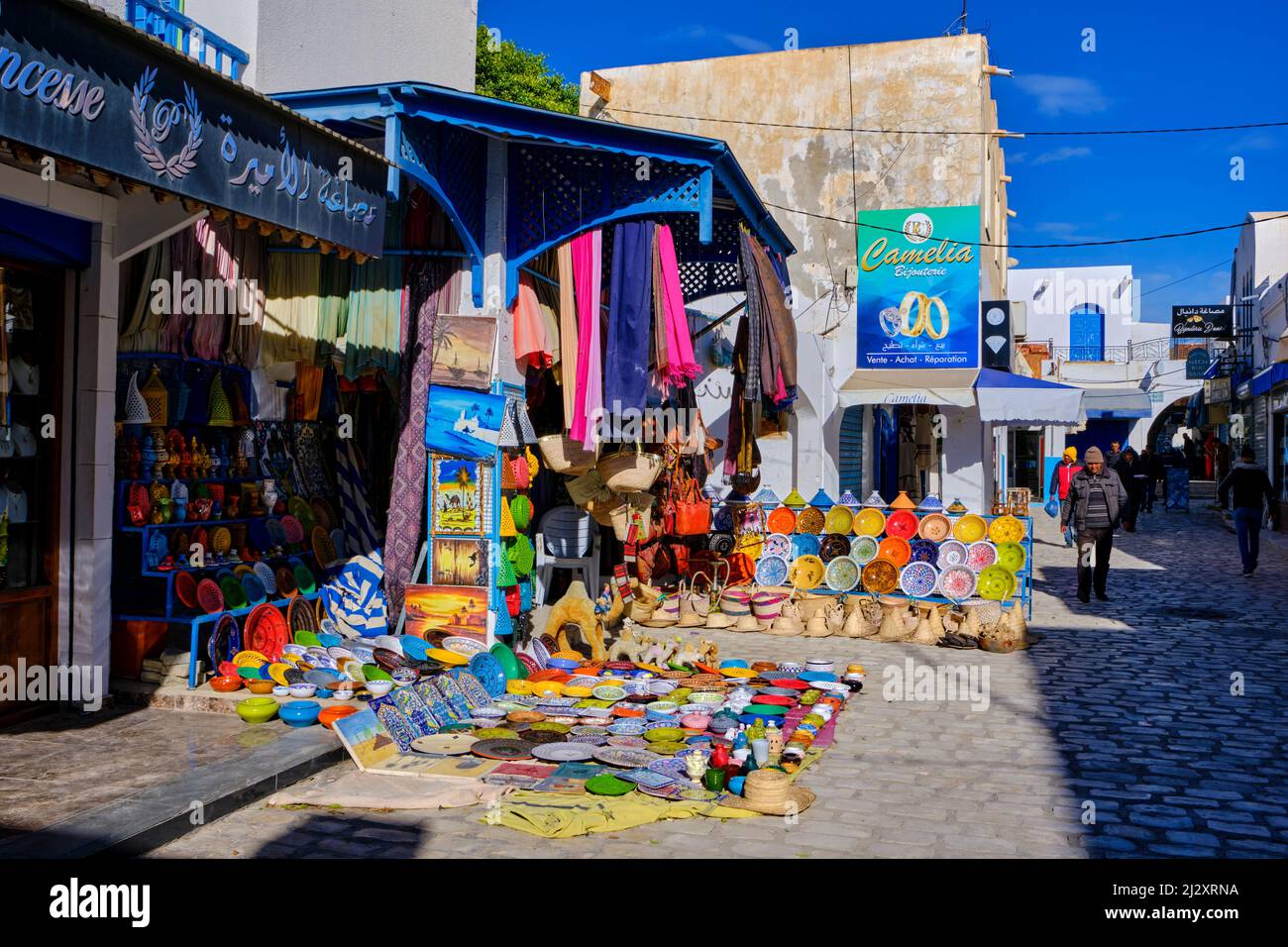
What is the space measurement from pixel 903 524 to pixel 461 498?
5.14 metres

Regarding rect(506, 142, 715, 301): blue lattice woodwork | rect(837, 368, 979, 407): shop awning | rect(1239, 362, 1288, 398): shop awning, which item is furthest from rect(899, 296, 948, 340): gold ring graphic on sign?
rect(506, 142, 715, 301): blue lattice woodwork

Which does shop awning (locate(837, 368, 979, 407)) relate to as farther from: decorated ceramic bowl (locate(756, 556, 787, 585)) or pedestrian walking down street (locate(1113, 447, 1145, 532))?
pedestrian walking down street (locate(1113, 447, 1145, 532))

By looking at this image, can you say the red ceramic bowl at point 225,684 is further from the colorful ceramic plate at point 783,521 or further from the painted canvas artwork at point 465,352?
the colorful ceramic plate at point 783,521

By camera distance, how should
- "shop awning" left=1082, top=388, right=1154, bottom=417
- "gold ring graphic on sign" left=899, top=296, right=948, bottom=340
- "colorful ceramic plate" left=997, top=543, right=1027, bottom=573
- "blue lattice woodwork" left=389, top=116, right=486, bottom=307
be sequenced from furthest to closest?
"shop awning" left=1082, top=388, right=1154, bottom=417 → "gold ring graphic on sign" left=899, top=296, right=948, bottom=340 → "colorful ceramic plate" left=997, top=543, right=1027, bottom=573 → "blue lattice woodwork" left=389, top=116, right=486, bottom=307

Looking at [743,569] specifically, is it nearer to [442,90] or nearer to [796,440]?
[796,440]

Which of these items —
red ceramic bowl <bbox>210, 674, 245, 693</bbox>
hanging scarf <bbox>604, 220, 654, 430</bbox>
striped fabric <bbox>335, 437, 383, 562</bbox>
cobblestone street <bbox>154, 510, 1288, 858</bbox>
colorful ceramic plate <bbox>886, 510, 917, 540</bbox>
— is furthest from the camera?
colorful ceramic plate <bbox>886, 510, 917, 540</bbox>

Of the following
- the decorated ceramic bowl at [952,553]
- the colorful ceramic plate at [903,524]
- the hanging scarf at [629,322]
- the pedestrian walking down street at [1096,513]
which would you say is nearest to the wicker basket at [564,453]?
the hanging scarf at [629,322]

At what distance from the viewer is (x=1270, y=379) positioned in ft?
68.1

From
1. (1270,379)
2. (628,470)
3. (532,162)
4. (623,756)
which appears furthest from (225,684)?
(1270,379)

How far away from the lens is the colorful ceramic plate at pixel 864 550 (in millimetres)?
11047

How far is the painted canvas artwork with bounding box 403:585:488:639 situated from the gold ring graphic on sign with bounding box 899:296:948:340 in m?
10.8

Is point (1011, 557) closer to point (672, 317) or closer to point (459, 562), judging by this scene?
point (672, 317)

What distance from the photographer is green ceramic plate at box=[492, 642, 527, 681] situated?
774 centimetres
